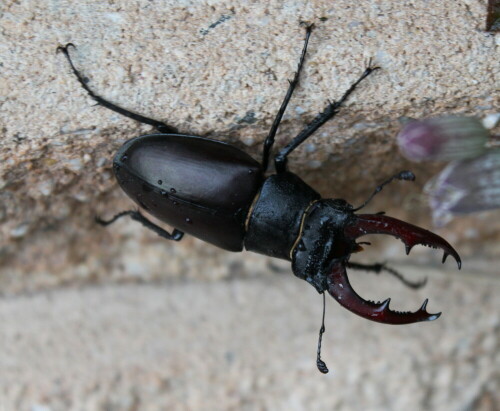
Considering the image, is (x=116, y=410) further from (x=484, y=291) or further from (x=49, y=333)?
(x=484, y=291)

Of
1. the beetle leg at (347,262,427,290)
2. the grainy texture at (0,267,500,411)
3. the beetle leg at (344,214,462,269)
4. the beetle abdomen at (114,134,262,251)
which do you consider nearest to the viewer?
the beetle leg at (344,214,462,269)

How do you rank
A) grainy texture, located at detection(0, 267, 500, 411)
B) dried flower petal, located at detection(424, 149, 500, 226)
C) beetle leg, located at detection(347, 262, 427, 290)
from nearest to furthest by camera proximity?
dried flower petal, located at detection(424, 149, 500, 226)
beetle leg, located at detection(347, 262, 427, 290)
grainy texture, located at detection(0, 267, 500, 411)

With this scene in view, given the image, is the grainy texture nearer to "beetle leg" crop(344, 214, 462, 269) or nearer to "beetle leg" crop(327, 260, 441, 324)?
"beetle leg" crop(327, 260, 441, 324)

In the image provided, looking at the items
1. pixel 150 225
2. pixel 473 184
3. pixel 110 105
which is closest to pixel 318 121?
pixel 473 184

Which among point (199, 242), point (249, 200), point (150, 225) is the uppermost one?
point (249, 200)

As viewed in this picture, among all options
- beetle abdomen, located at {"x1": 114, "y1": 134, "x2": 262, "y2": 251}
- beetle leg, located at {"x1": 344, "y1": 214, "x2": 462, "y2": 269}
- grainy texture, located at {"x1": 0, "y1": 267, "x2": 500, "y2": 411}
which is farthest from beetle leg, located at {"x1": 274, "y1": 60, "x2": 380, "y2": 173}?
grainy texture, located at {"x1": 0, "y1": 267, "x2": 500, "y2": 411}

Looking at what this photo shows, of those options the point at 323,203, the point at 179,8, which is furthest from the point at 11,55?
the point at 323,203

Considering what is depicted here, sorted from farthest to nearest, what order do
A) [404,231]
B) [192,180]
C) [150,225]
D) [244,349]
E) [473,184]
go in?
1. [244,349]
2. [150,225]
3. [192,180]
4. [473,184]
5. [404,231]

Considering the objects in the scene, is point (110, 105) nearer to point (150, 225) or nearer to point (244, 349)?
point (150, 225)
